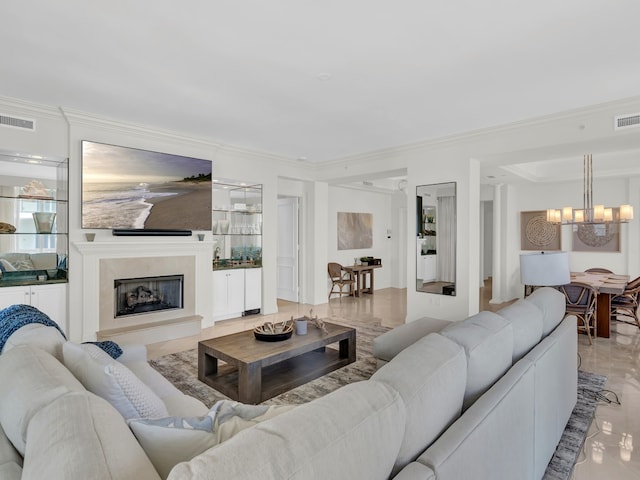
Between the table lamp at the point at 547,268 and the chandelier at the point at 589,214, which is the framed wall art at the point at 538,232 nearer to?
the chandelier at the point at 589,214

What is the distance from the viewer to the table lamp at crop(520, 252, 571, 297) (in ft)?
9.37

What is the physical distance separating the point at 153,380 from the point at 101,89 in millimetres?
2832

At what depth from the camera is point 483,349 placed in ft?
5.32

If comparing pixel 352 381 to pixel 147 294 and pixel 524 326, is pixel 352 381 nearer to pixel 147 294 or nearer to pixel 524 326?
pixel 524 326

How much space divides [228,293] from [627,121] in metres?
5.45

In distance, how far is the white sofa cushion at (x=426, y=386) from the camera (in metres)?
1.14

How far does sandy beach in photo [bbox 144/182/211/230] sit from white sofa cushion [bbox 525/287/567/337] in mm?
4205

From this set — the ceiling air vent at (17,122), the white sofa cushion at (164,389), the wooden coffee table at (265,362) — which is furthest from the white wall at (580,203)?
the ceiling air vent at (17,122)

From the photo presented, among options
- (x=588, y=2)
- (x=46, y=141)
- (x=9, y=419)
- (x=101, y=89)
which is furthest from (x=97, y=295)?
(x=588, y=2)

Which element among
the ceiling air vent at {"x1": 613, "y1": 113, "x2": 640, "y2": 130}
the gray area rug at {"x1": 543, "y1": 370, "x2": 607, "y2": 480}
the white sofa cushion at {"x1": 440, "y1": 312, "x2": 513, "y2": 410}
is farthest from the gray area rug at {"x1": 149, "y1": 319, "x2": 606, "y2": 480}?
the ceiling air vent at {"x1": 613, "y1": 113, "x2": 640, "y2": 130}

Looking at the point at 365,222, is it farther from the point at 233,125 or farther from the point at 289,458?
the point at 289,458

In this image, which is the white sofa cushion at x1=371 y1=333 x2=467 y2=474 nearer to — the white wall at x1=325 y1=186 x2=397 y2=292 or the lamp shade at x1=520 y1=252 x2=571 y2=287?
the lamp shade at x1=520 y1=252 x2=571 y2=287

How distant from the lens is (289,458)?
753 millimetres

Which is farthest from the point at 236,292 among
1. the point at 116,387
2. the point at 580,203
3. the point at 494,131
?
the point at 580,203
